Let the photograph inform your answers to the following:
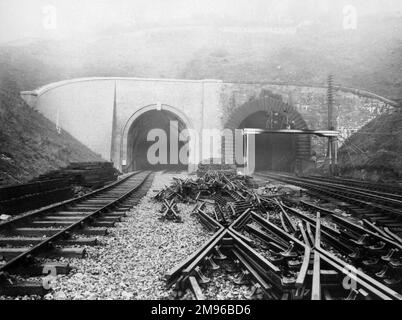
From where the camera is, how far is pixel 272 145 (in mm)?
24156

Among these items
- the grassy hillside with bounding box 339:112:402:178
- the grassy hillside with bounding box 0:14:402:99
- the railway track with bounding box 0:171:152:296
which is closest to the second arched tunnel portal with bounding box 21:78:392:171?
the grassy hillside with bounding box 339:112:402:178

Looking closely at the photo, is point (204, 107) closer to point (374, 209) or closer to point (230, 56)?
point (374, 209)

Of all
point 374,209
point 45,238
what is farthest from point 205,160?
point 45,238

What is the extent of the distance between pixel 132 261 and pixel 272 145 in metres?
21.7

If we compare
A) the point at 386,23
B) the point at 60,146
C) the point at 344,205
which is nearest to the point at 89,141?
the point at 60,146

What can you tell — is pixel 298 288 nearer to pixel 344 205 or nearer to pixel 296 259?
pixel 296 259

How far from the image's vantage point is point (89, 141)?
19828 mm

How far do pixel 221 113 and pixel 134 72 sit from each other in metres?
13.8

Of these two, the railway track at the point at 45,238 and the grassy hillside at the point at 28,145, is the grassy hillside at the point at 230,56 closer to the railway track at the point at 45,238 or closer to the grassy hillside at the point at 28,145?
the grassy hillside at the point at 28,145

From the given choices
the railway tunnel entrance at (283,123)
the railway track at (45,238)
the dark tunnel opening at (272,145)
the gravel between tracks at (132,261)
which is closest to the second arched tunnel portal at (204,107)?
the railway tunnel entrance at (283,123)

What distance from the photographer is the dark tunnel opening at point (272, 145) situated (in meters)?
21.1

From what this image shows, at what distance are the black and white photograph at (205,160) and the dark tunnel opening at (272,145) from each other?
0.42 feet
